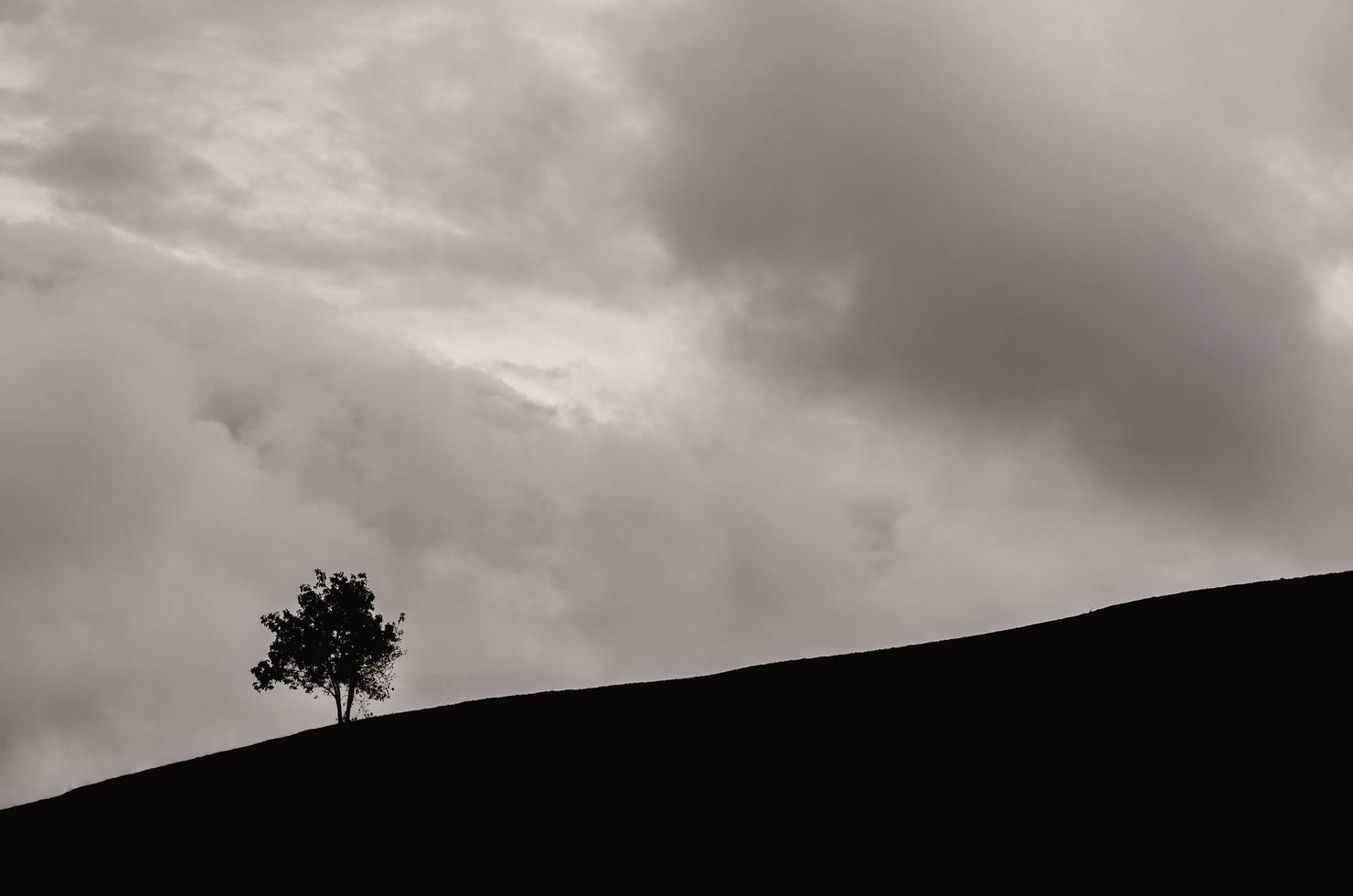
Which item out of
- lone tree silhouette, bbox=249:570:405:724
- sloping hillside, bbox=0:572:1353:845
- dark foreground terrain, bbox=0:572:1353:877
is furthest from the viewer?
lone tree silhouette, bbox=249:570:405:724

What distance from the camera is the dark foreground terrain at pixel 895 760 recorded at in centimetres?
2464

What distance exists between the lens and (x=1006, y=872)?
23.0 m

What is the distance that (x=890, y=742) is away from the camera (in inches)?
1208

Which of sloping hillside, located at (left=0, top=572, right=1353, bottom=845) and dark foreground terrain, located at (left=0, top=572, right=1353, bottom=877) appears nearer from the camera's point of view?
dark foreground terrain, located at (left=0, top=572, right=1353, bottom=877)

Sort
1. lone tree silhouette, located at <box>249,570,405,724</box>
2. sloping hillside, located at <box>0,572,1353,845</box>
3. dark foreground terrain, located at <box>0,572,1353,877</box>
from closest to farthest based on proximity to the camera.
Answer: dark foreground terrain, located at <box>0,572,1353,877</box> < sloping hillside, located at <box>0,572,1353,845</box> < lone tree silhouette, located at <box>249,570,405,724</box>

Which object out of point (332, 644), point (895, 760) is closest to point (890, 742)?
point (895, 760)

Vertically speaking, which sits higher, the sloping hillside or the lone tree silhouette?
the lone tree silhouette

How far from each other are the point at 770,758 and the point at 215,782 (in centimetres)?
2309

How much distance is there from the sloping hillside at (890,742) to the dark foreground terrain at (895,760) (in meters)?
0.08

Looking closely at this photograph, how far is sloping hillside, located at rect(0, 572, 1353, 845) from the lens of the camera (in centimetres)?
2600

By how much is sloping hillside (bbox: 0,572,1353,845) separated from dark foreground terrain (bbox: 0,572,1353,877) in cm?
8

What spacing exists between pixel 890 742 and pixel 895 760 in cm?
117

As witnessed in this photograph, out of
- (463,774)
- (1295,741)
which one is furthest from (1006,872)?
(463,774)

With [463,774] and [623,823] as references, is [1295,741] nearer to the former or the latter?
[623,823]
